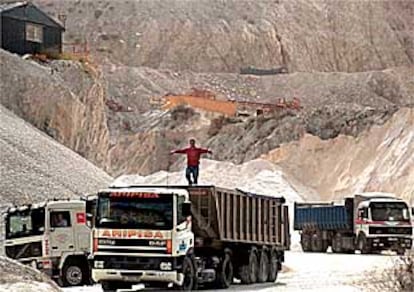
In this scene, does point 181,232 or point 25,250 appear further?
point 25,250

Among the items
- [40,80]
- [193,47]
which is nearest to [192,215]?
[40,80]

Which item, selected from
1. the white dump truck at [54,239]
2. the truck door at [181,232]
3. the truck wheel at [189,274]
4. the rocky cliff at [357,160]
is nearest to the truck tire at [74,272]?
the white dump truck at [54,239]

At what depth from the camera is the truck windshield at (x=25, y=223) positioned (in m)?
26.4

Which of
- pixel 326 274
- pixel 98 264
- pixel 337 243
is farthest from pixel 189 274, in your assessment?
pixel 337 243

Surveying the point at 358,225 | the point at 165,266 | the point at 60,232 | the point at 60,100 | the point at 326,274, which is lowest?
the point at 326,274

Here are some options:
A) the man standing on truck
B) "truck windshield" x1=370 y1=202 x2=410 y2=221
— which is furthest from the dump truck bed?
"truck windshield" x1=370 y1=202 x2=410 y2=221

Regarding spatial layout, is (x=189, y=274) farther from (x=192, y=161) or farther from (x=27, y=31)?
(x=27, y=31)

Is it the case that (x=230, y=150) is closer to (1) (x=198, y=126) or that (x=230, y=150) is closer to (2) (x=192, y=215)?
(1) (x=198, y=126)

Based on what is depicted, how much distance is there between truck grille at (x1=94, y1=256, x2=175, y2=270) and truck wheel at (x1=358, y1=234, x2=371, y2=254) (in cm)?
1984

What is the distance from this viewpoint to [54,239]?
26125 mm

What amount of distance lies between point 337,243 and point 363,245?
268 centimetres

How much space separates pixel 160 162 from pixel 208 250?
166 ft

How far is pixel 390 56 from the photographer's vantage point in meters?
112

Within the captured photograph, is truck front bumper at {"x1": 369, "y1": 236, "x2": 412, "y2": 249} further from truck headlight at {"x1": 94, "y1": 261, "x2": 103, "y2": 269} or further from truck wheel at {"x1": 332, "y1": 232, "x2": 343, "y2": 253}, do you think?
truck headlight at {"x1": 94, "y1": 261, "x2": 103, "y2": 269}
